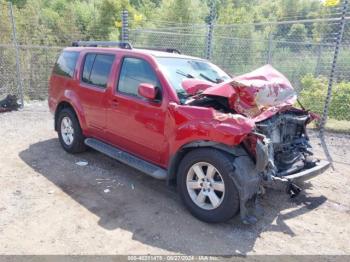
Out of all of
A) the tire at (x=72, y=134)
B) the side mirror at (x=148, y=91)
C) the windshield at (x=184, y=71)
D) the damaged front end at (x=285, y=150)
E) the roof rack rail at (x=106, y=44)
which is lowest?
the tire at (x=72, y=134)

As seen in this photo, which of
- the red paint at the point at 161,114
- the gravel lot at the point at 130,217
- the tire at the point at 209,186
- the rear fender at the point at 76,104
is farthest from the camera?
the rear fender at the point at 76,104

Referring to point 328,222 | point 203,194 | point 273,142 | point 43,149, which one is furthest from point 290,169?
point 43,149

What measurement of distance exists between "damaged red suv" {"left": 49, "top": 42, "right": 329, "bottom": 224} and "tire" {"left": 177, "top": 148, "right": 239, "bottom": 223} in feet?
0.04

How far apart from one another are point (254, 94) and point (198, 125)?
77cm

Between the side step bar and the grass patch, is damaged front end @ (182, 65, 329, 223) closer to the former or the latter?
the side step bar

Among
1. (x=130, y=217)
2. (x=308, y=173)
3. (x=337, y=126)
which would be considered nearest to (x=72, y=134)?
(x=130, y=217)

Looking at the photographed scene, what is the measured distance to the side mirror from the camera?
411cm

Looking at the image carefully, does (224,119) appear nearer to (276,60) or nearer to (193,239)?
(193,239)

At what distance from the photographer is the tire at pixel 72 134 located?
18.9 ft

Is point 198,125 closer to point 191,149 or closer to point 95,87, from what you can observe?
point 191,149

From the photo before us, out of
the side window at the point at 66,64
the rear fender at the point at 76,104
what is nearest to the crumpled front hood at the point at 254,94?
the rear fender at the point at 76,104

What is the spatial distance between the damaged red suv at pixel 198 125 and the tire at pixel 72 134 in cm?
27

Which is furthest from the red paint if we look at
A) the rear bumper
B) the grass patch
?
the grass patch

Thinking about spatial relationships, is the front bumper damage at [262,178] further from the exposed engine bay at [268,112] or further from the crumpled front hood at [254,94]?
the crumpled front hood at [254,94]
